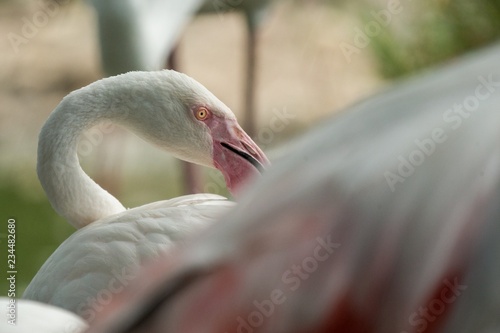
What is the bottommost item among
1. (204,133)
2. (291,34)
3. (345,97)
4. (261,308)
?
(345,97)

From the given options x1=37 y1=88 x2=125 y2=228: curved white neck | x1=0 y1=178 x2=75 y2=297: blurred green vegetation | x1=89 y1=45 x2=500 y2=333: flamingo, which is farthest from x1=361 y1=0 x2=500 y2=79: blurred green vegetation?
x1=89 y1=45 x2=500 y2=333: flamingo

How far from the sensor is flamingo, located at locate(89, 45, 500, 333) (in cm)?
47

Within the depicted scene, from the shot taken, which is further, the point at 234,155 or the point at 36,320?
the point at 234,155

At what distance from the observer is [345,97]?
15.6ft

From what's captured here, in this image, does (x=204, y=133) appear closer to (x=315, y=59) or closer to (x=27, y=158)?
(x=27, y=158)

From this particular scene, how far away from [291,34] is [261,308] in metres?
4.54

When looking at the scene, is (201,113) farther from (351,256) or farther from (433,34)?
(433,34)

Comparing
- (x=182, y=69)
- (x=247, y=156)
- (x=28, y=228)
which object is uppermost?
(x=247, y=156)

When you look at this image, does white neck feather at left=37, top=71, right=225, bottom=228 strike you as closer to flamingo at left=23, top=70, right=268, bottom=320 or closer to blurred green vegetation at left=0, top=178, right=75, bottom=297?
flamingo at left=23, top=70, right=268, bottom=320

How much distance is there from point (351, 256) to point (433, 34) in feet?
8.27

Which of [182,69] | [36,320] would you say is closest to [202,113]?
[36,320]

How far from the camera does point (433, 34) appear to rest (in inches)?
114

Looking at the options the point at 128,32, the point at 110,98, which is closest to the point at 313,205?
the point at 110,98

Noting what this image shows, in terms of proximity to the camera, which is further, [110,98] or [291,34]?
[291,34]
